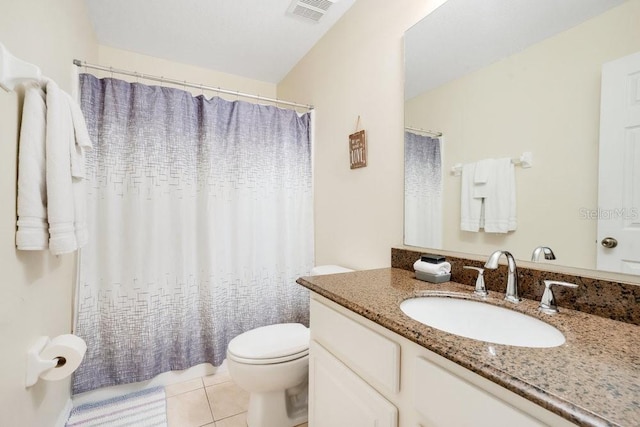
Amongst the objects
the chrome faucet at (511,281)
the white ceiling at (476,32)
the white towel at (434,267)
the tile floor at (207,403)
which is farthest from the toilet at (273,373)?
the white ceiling at (476,32)

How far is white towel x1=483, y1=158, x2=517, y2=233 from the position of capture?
1030mm

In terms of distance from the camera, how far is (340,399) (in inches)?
37.9

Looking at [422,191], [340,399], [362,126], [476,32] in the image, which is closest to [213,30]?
[362,126]

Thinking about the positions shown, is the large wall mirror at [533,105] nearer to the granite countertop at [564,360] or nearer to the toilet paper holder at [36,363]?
the granite countertop at [564,360]

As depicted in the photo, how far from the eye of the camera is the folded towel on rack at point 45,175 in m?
0.95

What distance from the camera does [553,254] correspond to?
0.92 metres

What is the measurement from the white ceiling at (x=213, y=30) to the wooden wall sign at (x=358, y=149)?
81cm

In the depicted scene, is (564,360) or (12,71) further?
(12,71)

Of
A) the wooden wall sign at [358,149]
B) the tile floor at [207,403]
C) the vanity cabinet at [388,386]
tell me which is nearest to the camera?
the vanity cabinet at [388,386]

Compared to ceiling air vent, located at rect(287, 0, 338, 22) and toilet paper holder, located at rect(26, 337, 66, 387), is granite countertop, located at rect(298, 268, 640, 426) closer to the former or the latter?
toilet paper holder, located at rect(26, 337, 66, 387)

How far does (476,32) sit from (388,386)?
1.33m

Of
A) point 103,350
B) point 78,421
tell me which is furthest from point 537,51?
point 78,421

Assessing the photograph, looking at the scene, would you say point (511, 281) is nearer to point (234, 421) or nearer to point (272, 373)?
point (272, 373)

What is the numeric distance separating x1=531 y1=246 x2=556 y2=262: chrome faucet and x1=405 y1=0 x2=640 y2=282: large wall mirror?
1 cm
